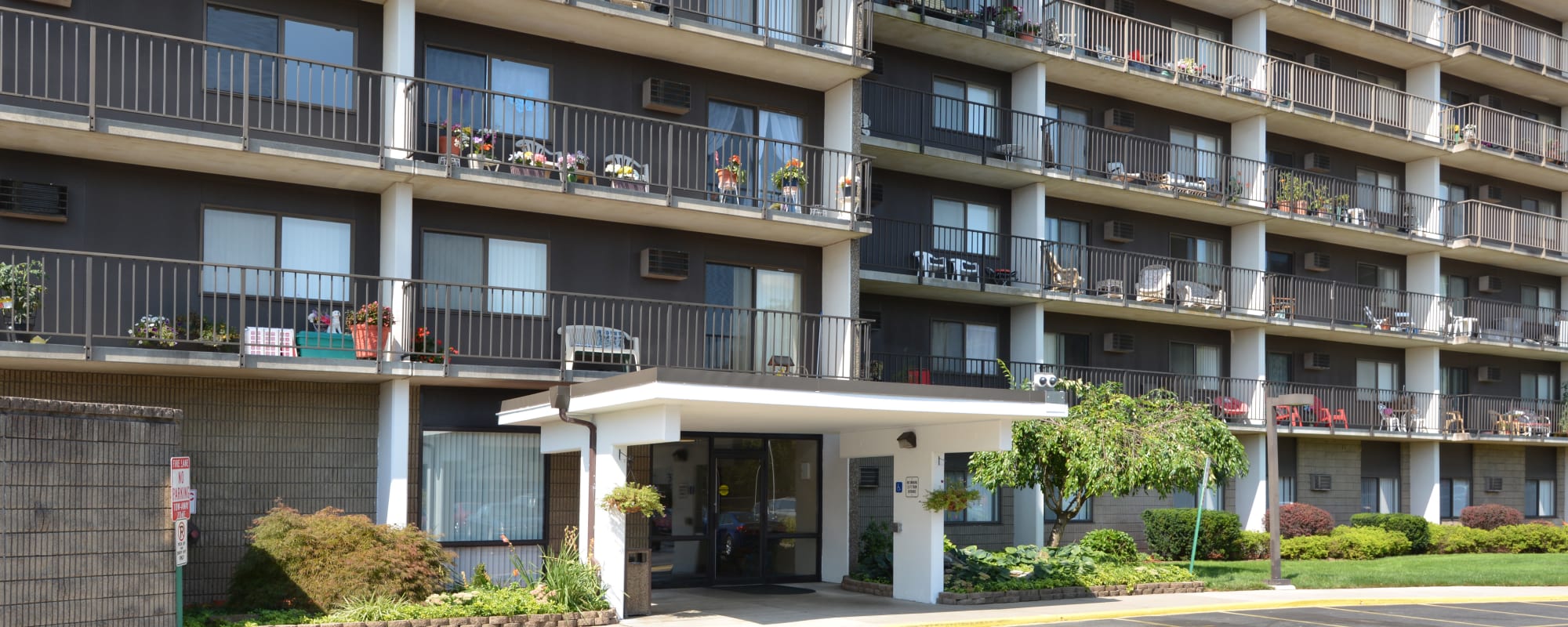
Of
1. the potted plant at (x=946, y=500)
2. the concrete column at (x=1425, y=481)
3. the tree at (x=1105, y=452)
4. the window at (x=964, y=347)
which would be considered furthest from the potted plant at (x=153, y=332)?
the concrete column at (x=1425, y=481)

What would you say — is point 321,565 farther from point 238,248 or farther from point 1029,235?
point 1029,235

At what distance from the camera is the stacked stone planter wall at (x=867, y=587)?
21281mm

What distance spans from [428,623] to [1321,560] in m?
21.7

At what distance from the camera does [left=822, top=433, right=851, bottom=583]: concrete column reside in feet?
76.5

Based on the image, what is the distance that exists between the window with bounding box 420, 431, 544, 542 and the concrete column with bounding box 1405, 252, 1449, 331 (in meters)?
25.7

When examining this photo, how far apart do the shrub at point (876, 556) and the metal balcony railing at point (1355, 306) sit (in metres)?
13.6

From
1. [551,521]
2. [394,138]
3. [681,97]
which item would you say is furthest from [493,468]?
[681,97]

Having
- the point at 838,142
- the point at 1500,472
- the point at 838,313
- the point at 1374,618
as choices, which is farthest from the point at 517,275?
the point at 1500,472

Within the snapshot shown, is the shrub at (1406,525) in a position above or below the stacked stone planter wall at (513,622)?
below

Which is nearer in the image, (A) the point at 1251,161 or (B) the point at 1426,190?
(A) the point at 1251,161

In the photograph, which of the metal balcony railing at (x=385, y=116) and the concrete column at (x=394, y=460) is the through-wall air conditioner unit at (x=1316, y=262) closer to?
the metal balcony railing at (x=385, y=116)

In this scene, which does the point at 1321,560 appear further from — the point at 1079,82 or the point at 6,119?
the point at 6,119

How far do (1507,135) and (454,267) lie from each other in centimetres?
3114

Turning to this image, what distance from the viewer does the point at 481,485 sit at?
67.2 ft
